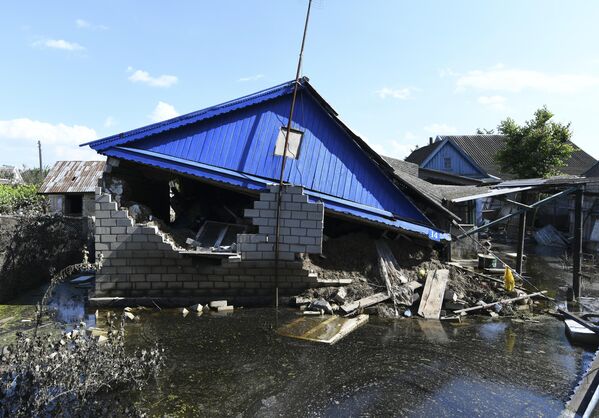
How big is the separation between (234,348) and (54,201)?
21.2 metres

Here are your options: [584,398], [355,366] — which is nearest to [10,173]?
[355,366]

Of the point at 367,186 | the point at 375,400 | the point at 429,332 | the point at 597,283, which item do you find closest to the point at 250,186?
the point at 367,186

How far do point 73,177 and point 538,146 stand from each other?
95.4 ft

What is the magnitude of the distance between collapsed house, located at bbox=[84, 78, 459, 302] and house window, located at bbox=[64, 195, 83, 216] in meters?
13.1

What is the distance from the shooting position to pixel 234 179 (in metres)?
11.3

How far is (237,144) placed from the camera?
11953 mm

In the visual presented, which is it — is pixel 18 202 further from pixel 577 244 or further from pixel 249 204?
pixel 577 244

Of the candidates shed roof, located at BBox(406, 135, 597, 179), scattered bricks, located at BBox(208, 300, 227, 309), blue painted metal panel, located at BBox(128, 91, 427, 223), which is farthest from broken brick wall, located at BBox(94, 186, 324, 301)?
shed roof, located at BBox(406, 135, 597, 179)

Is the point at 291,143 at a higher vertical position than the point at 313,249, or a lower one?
higher

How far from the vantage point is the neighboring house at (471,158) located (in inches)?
1268

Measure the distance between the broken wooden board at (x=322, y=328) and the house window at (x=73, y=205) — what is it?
789 inches

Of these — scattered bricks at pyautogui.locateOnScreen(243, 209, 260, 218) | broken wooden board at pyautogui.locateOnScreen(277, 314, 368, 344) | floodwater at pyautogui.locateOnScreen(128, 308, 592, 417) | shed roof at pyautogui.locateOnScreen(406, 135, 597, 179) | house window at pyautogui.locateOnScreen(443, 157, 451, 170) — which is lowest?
floodwater at pyautogui.locateOnScreen(128, 308, 592, 417)

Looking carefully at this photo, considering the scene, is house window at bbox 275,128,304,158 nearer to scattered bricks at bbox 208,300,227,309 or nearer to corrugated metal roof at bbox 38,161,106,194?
scattered bricks at bbox 208,300,227,309

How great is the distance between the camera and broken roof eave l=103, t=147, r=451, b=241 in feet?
36.4
